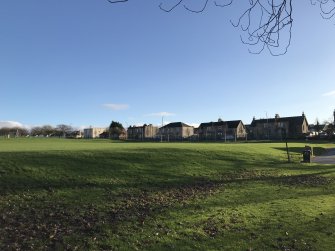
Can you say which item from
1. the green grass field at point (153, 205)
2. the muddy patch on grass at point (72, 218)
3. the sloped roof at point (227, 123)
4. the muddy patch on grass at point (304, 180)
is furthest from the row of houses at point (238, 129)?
the muddy patch on grass at point (72, 218)

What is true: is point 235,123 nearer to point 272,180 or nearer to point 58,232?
point 272,180

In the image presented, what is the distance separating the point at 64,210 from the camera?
12586 mm

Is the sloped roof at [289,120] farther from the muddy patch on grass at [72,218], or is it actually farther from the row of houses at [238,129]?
the muddy patch on grass at [72,218]

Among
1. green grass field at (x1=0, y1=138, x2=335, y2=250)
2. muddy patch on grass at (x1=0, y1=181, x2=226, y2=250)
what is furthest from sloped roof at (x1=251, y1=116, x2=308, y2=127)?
muddy patch on grass at (x1=0, y1=181, x2=226, y2=250)

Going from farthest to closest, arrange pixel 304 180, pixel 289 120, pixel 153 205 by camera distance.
→ pixel 289 120 → pixel 304 180 → pixel 153 205

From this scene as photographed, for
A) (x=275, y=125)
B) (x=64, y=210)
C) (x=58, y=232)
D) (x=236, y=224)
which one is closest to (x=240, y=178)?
(x=236, y=224)

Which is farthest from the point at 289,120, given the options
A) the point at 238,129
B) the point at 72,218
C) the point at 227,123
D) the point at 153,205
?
the point at 72,218

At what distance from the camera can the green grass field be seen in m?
10.0

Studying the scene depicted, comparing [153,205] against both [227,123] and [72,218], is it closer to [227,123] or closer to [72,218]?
[72,218]

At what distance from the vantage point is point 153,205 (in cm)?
1389

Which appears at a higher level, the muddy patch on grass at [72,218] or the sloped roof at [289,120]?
the sloped roof at [289,120]

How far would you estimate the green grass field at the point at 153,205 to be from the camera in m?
10.0

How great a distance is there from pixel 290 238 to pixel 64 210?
654 cm

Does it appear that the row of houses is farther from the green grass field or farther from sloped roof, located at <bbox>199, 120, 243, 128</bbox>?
the green grass field
